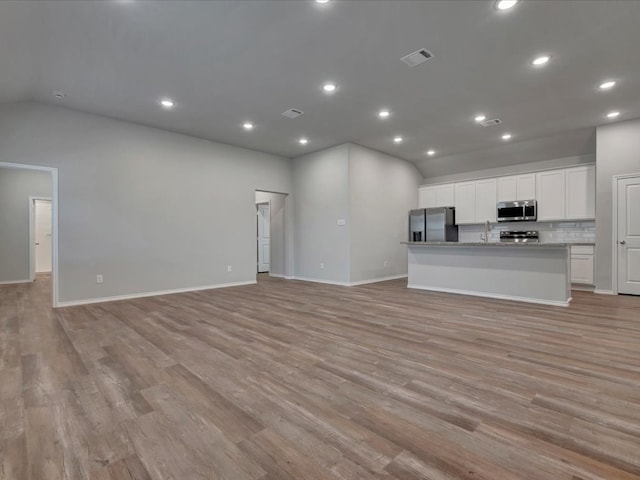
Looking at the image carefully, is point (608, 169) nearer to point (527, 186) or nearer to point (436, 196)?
point (527, 186)

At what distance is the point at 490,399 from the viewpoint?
6.18 ft

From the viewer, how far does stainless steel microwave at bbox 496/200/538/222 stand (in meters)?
6.62

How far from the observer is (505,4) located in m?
2.59

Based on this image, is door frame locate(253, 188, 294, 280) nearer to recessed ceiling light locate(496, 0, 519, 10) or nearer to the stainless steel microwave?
the stainless steel microwave

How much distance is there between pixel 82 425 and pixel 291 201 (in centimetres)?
640

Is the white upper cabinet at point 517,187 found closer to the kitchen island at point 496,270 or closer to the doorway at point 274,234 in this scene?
the kitchen island at point 496,270

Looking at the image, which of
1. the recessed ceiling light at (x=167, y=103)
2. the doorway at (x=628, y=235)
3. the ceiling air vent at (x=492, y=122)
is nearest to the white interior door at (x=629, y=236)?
the doorway at (x=628, y=235)

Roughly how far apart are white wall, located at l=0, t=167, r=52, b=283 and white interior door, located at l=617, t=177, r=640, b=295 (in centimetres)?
1221

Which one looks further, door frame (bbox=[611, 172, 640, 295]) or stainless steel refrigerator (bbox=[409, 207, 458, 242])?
stainless steel refrigerator (bbox=[409, 207, 458, 242])

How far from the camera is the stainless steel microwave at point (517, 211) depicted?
662cm

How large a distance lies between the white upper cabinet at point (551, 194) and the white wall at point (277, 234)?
586cm

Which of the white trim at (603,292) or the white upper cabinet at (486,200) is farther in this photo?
the white upper cabinet at (486,200)

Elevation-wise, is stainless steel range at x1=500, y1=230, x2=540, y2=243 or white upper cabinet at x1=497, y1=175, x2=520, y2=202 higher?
white upper cabinet at x1=497, y1=175, x2=520, y2=202

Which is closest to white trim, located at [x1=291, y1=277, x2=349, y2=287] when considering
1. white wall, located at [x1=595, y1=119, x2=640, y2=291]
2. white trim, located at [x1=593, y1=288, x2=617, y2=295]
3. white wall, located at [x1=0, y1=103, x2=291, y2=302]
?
white wall, located at [x1=0, y1=103, x2=291, y2=302]
